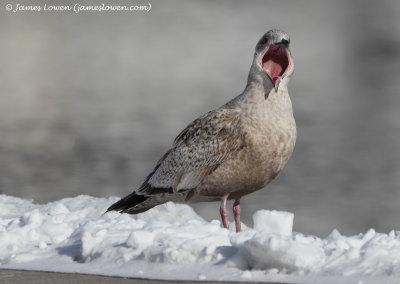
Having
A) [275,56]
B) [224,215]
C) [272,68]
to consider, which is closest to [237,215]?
[224,215]

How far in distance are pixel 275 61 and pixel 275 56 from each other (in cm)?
6

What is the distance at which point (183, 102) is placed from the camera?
37125 mm

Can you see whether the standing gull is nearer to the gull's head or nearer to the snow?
the gull's head

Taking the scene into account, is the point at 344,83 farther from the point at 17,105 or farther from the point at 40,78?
the point at 17,105

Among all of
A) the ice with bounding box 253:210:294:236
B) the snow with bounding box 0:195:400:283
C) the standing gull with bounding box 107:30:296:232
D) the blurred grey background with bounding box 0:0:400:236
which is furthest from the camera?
the blurred grey background with bounding box 0:0:400:236

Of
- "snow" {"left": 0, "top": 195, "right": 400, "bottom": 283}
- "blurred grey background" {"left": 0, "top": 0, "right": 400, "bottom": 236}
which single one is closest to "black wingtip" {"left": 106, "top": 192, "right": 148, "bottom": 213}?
"snow" {"left": 0, "top": 195, "right": 400, "bottom": 283}

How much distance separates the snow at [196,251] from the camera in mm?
7641

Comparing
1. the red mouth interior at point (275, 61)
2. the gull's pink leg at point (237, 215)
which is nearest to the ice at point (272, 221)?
the gull's pink leg at point (237, 215)

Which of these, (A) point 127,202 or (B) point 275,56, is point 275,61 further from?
(A) point 127,202

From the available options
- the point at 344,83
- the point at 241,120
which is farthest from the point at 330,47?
the point at 241,120

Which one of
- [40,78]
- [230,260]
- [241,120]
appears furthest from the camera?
[40,78]

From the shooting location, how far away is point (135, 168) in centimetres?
2178

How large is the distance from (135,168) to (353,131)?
8.74 metres

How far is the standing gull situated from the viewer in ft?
33.6
